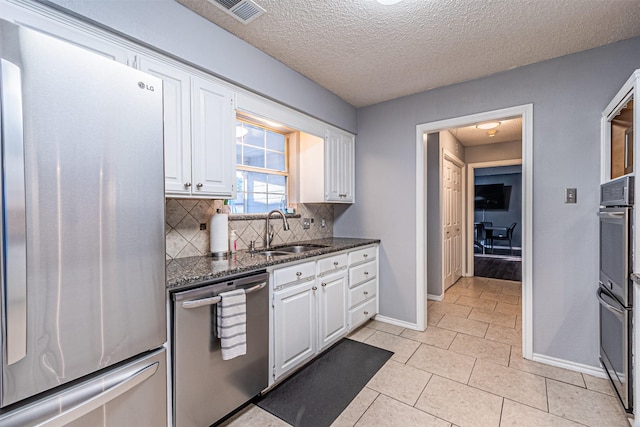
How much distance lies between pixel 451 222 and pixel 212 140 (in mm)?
4115

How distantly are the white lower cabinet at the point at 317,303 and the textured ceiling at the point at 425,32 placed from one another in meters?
1.64

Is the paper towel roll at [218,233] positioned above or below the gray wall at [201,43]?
below

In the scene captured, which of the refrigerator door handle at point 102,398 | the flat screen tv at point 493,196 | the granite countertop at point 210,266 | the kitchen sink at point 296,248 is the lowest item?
the refrigerator door handle at point 102,398

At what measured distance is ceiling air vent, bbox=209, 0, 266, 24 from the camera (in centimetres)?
169

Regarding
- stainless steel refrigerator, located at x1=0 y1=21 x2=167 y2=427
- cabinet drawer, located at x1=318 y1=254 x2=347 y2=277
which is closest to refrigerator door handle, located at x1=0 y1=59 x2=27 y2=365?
stainless steel refrigerator, located at x1=0 y1=21 x2=167 y2=427

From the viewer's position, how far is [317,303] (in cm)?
239

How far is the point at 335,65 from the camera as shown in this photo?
2455 millimetres

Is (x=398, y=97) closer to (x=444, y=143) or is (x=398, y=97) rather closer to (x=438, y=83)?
(x=438, y=83)

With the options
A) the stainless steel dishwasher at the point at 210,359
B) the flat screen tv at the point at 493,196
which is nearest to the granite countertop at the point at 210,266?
the stainless steel dishwasher at the point at 210,359

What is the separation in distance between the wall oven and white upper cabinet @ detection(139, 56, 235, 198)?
2.43 meters

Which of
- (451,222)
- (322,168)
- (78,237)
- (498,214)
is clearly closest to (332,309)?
(322,168)

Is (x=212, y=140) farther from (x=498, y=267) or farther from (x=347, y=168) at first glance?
(x=498, y=267)

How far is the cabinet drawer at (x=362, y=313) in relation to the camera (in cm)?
284

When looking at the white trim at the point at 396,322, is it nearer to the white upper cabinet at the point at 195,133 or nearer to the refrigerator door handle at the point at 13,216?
the white upper cabinet at the point at 195,133
